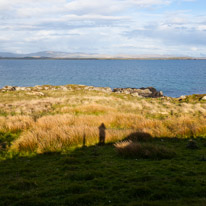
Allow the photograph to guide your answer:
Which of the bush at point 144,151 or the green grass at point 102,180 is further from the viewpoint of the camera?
the bush at point 144,151

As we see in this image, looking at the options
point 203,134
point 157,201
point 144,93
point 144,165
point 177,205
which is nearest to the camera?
point 177,205

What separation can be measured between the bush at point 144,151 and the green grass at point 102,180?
34 centimetres

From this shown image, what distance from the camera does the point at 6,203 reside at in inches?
244

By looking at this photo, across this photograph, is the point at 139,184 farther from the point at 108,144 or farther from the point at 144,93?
the point at 144,93

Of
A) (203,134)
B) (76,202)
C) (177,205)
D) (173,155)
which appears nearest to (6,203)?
(76,202)

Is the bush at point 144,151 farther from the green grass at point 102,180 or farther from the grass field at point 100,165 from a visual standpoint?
the green grass at point 102,180

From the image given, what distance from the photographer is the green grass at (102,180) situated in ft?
20.6

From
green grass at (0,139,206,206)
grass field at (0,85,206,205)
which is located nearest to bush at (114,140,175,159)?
grass field at (0,85,206,205)

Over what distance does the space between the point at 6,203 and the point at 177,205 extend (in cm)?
430

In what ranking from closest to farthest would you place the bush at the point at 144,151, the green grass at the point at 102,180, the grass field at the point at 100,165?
the green grass at the point at 102,180
the grass field at the point at 100,165
the bush at the point at 144,151

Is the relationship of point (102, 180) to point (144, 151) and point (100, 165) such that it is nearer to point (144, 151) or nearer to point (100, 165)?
point (100, 165)

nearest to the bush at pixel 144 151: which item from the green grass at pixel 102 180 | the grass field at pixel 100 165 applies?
the grass field at pixel 100 165

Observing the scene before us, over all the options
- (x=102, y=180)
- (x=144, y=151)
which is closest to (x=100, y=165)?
(x=102, y=180)

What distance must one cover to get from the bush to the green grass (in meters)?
0.34
